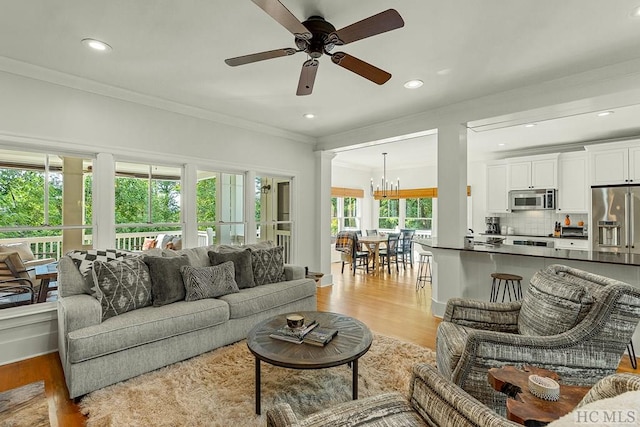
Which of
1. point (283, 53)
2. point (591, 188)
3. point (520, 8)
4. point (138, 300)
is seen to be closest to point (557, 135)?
point (591, 188)

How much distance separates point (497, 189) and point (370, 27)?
5954mm

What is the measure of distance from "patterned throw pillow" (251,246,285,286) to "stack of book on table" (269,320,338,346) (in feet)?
4.50

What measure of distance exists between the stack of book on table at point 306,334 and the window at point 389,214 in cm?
706

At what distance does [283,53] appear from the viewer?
214 centimetres

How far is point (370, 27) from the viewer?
1842mm

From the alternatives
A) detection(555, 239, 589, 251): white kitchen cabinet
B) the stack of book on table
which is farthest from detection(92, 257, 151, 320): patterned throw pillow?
detection(555, 239, 589, 251): white kitchen cabinet

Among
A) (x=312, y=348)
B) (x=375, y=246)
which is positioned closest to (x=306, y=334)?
(x=312, y=348)

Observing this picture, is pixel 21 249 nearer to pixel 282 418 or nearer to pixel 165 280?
pixel 165 280

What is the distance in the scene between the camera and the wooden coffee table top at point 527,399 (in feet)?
3.50

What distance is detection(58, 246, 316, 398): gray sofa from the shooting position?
227 centimetres

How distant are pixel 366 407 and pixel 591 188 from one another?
6.03 m

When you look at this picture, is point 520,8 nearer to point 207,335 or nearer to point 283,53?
point 283,53

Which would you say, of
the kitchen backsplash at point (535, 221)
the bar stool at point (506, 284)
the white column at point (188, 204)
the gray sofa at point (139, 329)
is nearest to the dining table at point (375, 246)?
the kitchen backsplash at point (535, 221)

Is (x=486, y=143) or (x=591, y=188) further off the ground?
(x=486, y=143)
